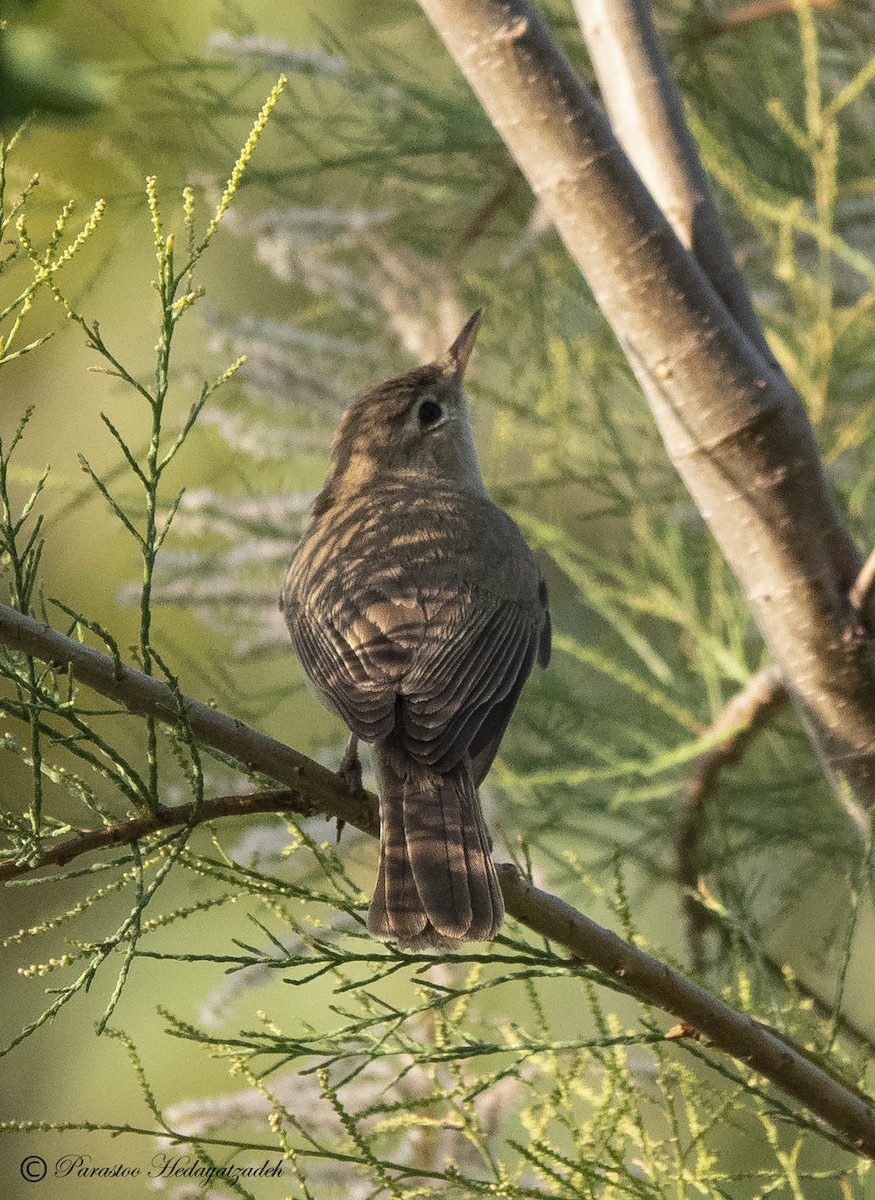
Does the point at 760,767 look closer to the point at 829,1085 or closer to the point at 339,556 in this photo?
the point at 339,556

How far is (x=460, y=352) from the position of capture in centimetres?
414

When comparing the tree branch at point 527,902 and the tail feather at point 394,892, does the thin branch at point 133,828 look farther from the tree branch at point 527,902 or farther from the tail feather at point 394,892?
the tail feather at point 394,892

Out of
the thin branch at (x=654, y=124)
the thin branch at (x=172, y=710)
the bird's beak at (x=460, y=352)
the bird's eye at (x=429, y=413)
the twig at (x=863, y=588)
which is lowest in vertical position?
the thin branch at (x=172, y=710)

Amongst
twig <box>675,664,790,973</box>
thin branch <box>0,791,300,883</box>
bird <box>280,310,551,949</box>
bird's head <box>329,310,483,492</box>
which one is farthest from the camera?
bird's head <box>329,310,483,492</box>

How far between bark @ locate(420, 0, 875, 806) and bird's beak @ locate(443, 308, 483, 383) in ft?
4.03

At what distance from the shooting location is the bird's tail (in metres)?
2.23

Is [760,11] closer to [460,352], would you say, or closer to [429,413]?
[460,352]

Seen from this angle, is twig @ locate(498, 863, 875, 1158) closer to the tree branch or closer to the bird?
the tree branch

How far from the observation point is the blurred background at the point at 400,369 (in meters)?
4.10

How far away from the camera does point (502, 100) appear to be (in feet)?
9.26

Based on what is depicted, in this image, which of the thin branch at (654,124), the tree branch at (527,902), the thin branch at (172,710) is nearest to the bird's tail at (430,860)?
the tree branch at (527,902)

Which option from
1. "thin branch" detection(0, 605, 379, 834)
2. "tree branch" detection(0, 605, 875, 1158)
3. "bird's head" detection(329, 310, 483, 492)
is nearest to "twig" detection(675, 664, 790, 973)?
"bird's head" detection(329, 310, 483, 492)
